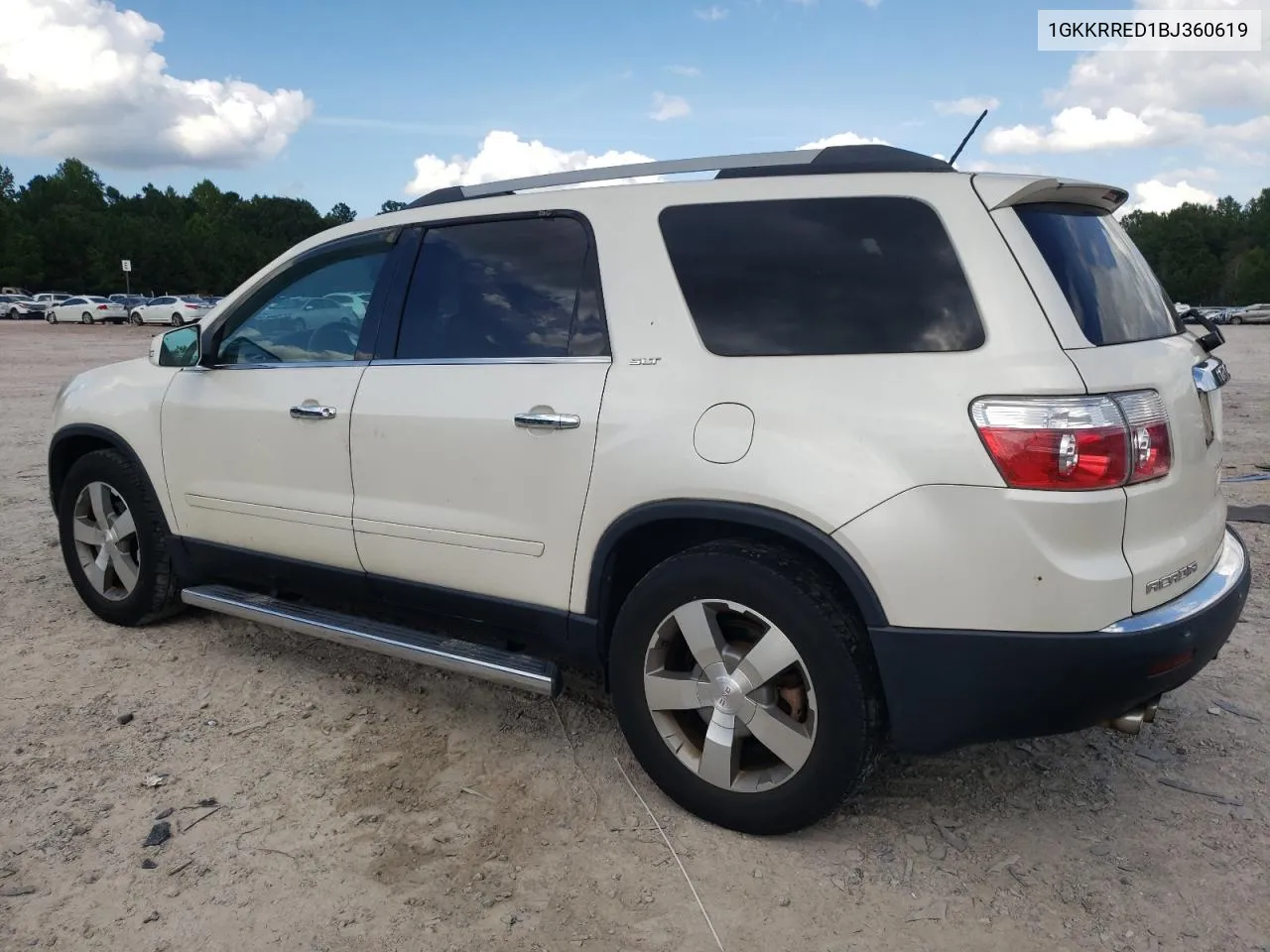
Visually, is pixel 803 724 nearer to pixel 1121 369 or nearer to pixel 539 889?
pixel 539 889

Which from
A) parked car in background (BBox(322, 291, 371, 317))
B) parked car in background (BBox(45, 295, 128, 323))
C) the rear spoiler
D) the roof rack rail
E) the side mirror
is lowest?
the side mirror

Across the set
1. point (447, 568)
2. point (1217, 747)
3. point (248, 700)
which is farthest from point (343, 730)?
point (1217, 747)

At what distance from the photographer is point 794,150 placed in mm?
2988

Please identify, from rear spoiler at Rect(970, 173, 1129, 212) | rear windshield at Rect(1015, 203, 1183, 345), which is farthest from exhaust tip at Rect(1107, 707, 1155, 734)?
rear spoiler at Rect(970, 173, 1129, 212)

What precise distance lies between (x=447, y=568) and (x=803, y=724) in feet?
4.39

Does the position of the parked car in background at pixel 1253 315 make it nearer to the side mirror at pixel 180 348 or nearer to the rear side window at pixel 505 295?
the rear side window at pixel 505 295

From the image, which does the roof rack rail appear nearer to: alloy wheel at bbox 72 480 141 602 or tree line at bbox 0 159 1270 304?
alloy wheel at bbox 72 480 141 602

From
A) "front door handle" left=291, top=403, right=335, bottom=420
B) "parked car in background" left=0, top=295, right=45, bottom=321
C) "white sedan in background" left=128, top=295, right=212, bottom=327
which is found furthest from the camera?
"parked car in background" left=0, top=295, right=45, bottom=321

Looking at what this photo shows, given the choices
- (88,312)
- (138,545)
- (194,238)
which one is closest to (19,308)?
(88,312)

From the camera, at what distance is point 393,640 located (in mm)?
3416

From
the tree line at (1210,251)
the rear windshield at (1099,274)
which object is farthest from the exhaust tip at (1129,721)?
the tree line at (1210,251)

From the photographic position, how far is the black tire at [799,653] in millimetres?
2559

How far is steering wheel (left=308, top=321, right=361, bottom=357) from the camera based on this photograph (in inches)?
144

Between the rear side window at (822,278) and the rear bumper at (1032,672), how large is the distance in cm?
77
